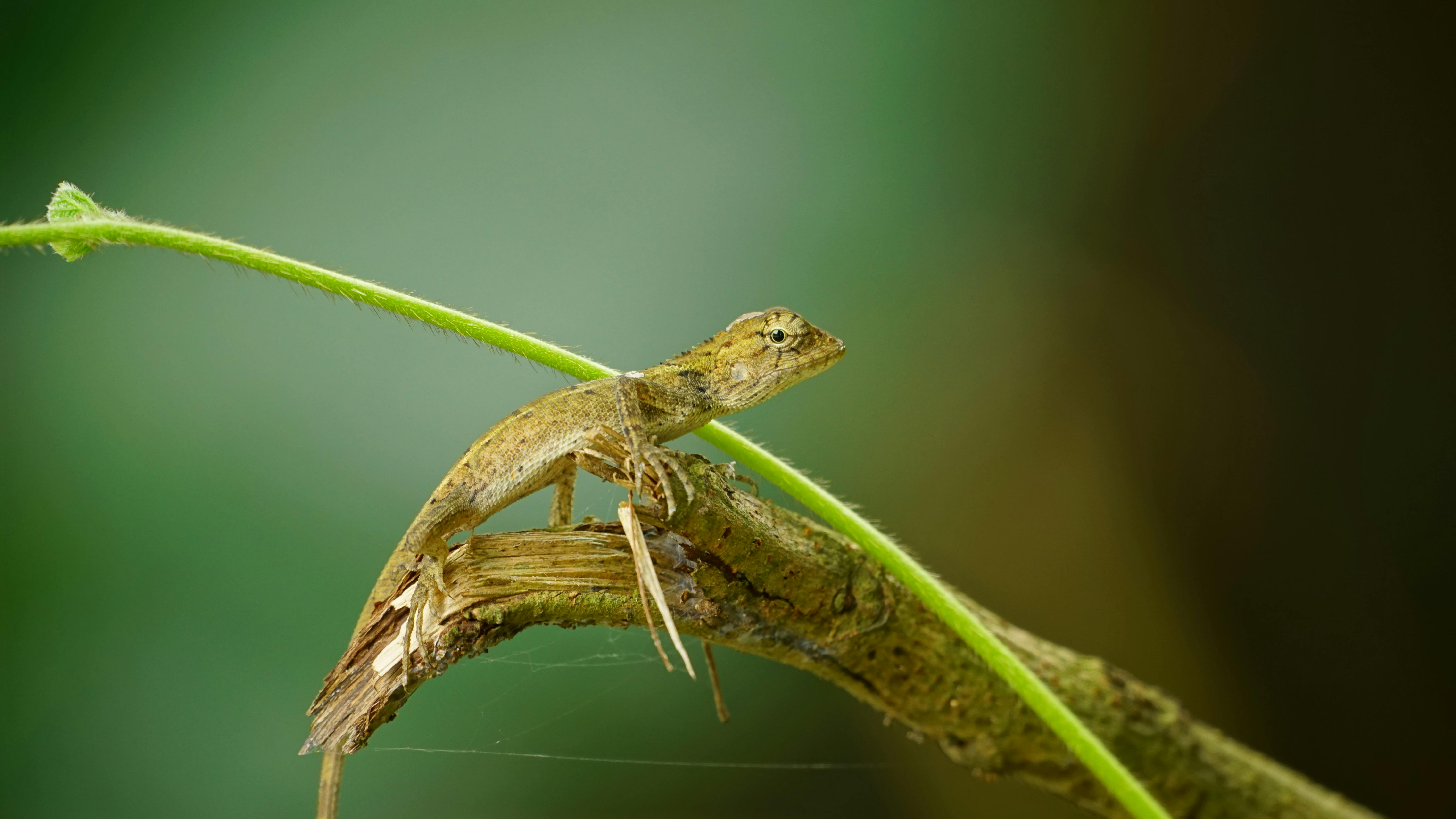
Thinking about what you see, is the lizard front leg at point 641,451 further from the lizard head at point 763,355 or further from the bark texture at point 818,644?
the lizard head at point 763,355

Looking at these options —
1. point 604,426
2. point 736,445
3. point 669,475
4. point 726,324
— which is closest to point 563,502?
point 604,426

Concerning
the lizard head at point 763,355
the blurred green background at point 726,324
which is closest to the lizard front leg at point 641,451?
the lizard head at point 763,355

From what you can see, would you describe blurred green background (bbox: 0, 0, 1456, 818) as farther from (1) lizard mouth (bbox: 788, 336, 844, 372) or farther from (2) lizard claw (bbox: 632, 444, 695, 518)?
(2) lizard claw (bbox: 632, 444, 695, 518)

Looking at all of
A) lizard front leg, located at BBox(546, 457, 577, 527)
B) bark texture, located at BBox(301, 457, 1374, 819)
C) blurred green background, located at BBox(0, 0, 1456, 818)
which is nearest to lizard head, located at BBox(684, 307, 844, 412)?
bark texture, located at BBox(301, 457, 1374, 819)

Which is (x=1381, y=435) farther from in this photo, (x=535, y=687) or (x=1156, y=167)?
(x=535, y=687)

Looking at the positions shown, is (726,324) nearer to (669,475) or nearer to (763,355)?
(763,355)

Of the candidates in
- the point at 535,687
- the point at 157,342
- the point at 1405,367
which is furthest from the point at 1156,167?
the point at 157,342
